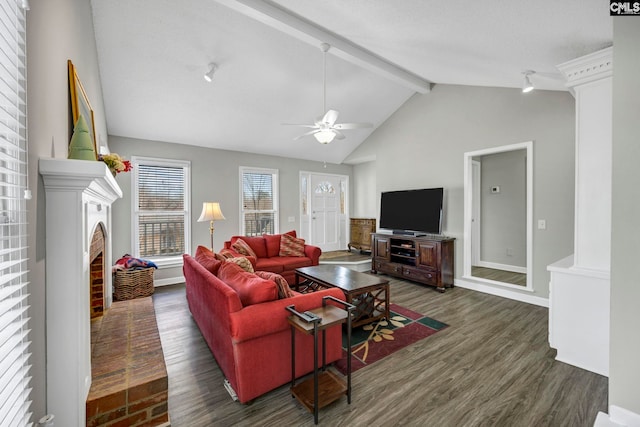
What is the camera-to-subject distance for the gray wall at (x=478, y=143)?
11.6 feet

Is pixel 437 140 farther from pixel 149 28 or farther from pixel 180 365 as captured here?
pixel 180 365

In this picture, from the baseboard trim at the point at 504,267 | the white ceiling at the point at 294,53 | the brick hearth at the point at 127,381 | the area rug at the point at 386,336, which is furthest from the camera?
the baseboard trim at the point at 504,267

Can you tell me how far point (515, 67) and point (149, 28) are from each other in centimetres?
390

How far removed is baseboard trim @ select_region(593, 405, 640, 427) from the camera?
5.24 ft

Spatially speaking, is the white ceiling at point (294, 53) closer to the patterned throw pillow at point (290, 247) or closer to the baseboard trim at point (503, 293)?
the patterned throw pillow at point (290, 247)

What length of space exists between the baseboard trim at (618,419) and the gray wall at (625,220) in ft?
0.09

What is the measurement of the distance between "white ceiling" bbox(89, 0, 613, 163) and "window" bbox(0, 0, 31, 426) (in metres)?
2.10

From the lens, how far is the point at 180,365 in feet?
7.79

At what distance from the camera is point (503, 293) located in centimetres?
405

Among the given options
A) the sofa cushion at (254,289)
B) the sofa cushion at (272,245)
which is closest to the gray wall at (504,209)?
the sofa cushion at (272,245)

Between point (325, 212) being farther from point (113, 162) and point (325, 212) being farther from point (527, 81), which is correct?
point (113, 162)

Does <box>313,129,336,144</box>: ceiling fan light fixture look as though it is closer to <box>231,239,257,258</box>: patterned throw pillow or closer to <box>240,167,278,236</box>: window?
<box>231,239,257,258</box>: patterned throw pillow

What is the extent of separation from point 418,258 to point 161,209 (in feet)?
14.8

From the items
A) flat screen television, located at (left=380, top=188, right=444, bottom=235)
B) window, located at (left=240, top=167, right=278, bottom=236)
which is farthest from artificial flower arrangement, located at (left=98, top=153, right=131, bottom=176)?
flat screen television, located at (left=380, top=188, right=444, bottom=235)
